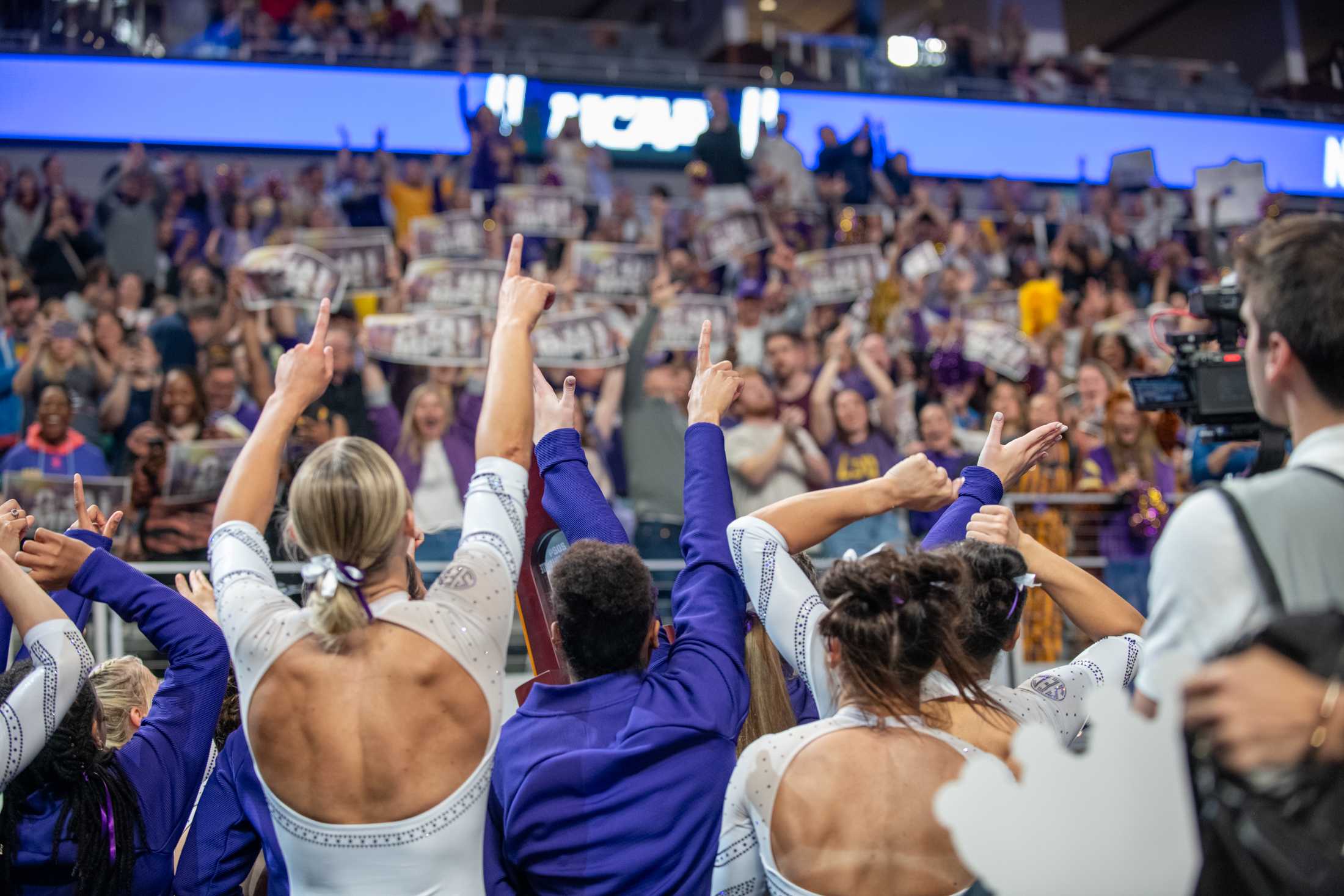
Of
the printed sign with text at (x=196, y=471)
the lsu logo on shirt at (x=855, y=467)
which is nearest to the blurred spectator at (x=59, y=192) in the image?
the printed sign with text at (x=196, y=471)

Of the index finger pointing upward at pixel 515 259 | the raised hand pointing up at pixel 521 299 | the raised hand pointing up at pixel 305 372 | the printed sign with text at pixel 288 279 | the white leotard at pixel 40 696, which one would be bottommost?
the white leotard at pixel 40 696

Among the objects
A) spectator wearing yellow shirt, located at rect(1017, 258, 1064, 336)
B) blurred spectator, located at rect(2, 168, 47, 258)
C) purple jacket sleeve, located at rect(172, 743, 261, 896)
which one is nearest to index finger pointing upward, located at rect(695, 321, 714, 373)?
purple jacket sleeve, located at rect(172, 743, 261, 896)

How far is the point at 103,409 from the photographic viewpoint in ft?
20.0

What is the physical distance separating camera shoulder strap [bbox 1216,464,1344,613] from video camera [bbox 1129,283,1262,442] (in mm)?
1122

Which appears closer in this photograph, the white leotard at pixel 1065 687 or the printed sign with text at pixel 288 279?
the white leotard at pixel 1065 687

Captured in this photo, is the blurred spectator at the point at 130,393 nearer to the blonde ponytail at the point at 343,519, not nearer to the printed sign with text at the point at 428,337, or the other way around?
the printed sign with text at the point at 428,337

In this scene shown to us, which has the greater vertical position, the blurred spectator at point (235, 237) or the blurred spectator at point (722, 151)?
the blurred spectator at point (722, 151)

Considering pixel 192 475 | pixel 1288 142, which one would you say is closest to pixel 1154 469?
pixel 192 475

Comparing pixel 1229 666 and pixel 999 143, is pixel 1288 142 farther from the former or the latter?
pixel 1229 666

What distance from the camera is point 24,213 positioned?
26.6ft

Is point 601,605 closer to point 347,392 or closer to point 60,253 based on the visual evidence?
point 347,392

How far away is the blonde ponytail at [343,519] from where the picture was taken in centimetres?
164

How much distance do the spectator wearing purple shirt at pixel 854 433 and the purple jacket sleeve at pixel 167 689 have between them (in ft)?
12.0

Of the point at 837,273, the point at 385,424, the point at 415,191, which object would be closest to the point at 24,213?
the point at 415,191
